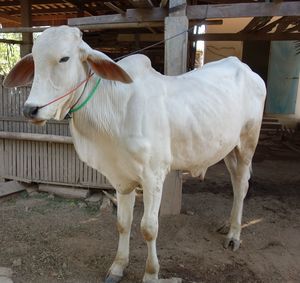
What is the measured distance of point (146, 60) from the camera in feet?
9.05

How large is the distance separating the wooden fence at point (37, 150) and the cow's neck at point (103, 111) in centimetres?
198

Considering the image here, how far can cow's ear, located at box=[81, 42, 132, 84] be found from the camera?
2.21 meters

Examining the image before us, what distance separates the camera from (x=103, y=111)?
243 centimetres

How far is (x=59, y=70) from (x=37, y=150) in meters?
2.71

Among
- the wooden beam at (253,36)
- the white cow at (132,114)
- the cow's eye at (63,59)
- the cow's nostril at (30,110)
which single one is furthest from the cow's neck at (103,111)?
the wooden beam at (253,36)

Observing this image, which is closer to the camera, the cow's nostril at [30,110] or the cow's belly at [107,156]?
the cow's nostril at [30,110]

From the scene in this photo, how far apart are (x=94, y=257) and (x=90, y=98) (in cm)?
151

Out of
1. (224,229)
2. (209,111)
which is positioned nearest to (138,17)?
(209,111)

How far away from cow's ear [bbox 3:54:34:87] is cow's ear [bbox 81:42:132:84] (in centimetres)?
41

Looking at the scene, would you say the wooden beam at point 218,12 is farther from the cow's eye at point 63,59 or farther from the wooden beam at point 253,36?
the wooden beam at point 253,36

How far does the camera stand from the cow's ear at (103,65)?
2215mm

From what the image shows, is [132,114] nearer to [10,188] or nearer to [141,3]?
[141,3]

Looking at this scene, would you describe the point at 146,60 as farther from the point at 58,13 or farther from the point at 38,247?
the point at 58,13

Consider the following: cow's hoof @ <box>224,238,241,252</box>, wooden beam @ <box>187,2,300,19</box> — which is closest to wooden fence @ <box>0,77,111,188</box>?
cow's hoof @ <box>224,238,241,252</box>
